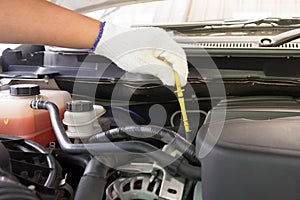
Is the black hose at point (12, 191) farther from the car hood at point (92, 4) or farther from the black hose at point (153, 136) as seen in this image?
the car hood at point (92, 4)

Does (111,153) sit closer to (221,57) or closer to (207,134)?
(207,134)

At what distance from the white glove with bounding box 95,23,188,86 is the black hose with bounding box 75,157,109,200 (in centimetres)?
26

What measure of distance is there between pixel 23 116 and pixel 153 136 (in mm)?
392

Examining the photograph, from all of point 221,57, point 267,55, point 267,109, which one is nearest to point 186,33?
point 221,57

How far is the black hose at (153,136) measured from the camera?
0.89 m

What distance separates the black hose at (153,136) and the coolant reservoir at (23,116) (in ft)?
0.61

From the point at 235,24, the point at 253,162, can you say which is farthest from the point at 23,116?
the point at 235,24

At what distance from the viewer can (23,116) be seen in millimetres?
1032

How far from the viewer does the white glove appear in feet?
2.88

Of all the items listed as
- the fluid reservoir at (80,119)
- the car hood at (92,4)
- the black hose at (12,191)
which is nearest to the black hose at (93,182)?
the fluid reservoir at (80,119)

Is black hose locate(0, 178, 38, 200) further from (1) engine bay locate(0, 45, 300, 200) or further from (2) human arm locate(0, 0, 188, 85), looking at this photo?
(2) human arm locate(0, 0, 188, 85)

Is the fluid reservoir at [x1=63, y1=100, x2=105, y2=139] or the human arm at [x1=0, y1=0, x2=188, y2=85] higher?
the human arm at [x1=0, y1=0, x2=188, y2=85]

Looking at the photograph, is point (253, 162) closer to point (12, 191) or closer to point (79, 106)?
point (12, 191)

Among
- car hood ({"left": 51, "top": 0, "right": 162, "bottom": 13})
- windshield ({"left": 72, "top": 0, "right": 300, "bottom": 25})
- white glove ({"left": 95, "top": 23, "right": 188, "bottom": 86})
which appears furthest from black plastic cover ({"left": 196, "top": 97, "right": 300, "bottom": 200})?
car hood ({"left": 51, "top": 0, "right": 162, "bottom": 13})
